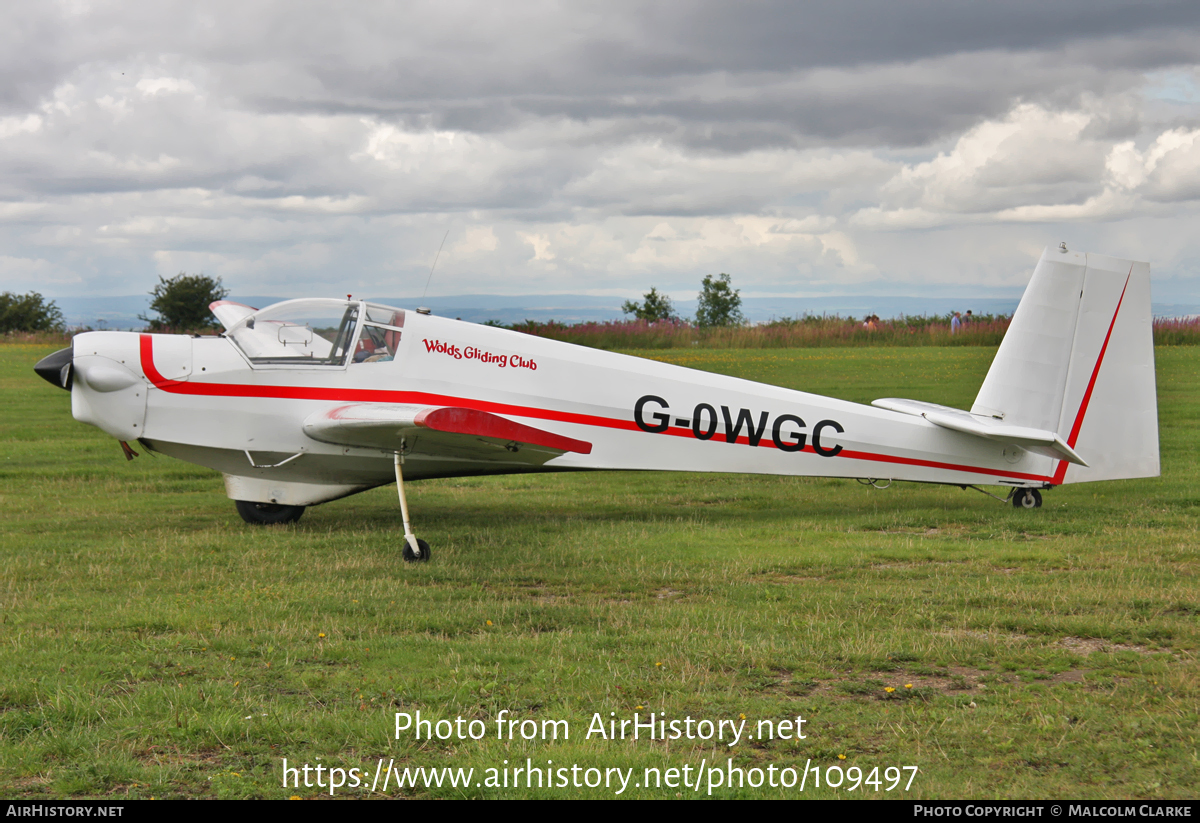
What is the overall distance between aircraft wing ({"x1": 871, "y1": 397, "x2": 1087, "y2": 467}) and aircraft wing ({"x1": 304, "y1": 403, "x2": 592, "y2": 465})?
368 cm

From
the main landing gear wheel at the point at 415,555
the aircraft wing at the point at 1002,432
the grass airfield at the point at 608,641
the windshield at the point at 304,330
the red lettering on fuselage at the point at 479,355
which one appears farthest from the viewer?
the aircraft wing at the point at 1002,432

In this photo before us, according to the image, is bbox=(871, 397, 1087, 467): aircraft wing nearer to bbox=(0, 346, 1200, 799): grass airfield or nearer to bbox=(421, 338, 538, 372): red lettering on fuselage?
bbox=(0, 346, 1200, 799): grass airfield

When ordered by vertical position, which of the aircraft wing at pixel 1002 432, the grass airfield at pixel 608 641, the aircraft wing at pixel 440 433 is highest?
the aircraft wing at pixel 1002 432

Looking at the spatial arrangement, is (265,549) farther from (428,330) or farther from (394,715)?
(394,715)

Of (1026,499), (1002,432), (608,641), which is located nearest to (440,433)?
(608,641)

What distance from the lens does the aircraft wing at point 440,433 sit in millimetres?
8000

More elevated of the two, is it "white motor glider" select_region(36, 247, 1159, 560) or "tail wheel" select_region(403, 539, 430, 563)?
"white motor glider" select_region(36, 247, 1159, 560)

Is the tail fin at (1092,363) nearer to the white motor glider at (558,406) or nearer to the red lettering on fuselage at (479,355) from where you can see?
the white motor glider at (558,406)

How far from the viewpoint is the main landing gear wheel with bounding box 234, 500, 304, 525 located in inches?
386

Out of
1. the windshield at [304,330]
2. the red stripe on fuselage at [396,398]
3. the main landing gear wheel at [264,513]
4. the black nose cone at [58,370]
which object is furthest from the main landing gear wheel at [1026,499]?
the black nose cone at [58,370]

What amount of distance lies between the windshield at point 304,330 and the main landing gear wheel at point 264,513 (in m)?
1.61

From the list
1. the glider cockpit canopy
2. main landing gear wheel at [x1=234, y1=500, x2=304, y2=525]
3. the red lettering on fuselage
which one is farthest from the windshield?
main landing gear wheel at [x1=234, y1=500, x2=304, y2=525]

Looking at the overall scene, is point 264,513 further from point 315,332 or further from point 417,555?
point 417,555
